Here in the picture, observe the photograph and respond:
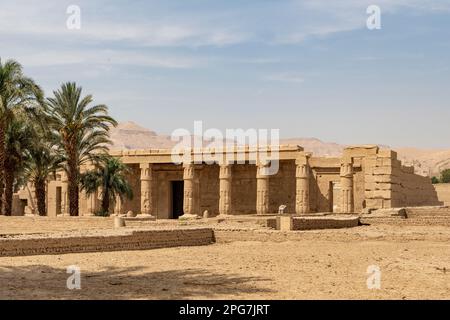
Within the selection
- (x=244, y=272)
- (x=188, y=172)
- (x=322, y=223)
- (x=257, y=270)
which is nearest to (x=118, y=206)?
(x=188, y=172)

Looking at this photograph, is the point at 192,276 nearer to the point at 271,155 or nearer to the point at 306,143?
the point at 271,155

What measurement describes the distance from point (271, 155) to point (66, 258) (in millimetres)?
21245

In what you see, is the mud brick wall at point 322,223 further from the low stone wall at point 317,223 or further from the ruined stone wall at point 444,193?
the ruined stone wall at point 444,193

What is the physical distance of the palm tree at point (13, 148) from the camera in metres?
26.7

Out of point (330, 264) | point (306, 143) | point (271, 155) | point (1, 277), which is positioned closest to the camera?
point (1, 277)

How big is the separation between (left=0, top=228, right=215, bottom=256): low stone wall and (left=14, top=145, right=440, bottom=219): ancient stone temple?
1206 centimetres

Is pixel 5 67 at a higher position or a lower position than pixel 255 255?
higher

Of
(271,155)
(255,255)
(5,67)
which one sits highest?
(5,67)

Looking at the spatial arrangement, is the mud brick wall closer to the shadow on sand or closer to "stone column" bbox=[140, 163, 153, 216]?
the shadow on sand

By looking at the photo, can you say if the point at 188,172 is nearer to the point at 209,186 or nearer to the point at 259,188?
the point at 209,186

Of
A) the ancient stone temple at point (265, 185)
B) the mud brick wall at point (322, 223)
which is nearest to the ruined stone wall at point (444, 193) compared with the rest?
the ancient stone temple at point (265, 185)

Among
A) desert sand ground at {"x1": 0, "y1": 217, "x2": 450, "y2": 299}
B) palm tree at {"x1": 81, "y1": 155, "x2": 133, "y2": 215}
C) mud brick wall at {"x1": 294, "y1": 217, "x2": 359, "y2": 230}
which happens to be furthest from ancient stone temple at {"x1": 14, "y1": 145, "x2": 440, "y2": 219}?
desert sand ground at {"x1": 0, "y1": 217, "x2": 450, "y2": 299}
